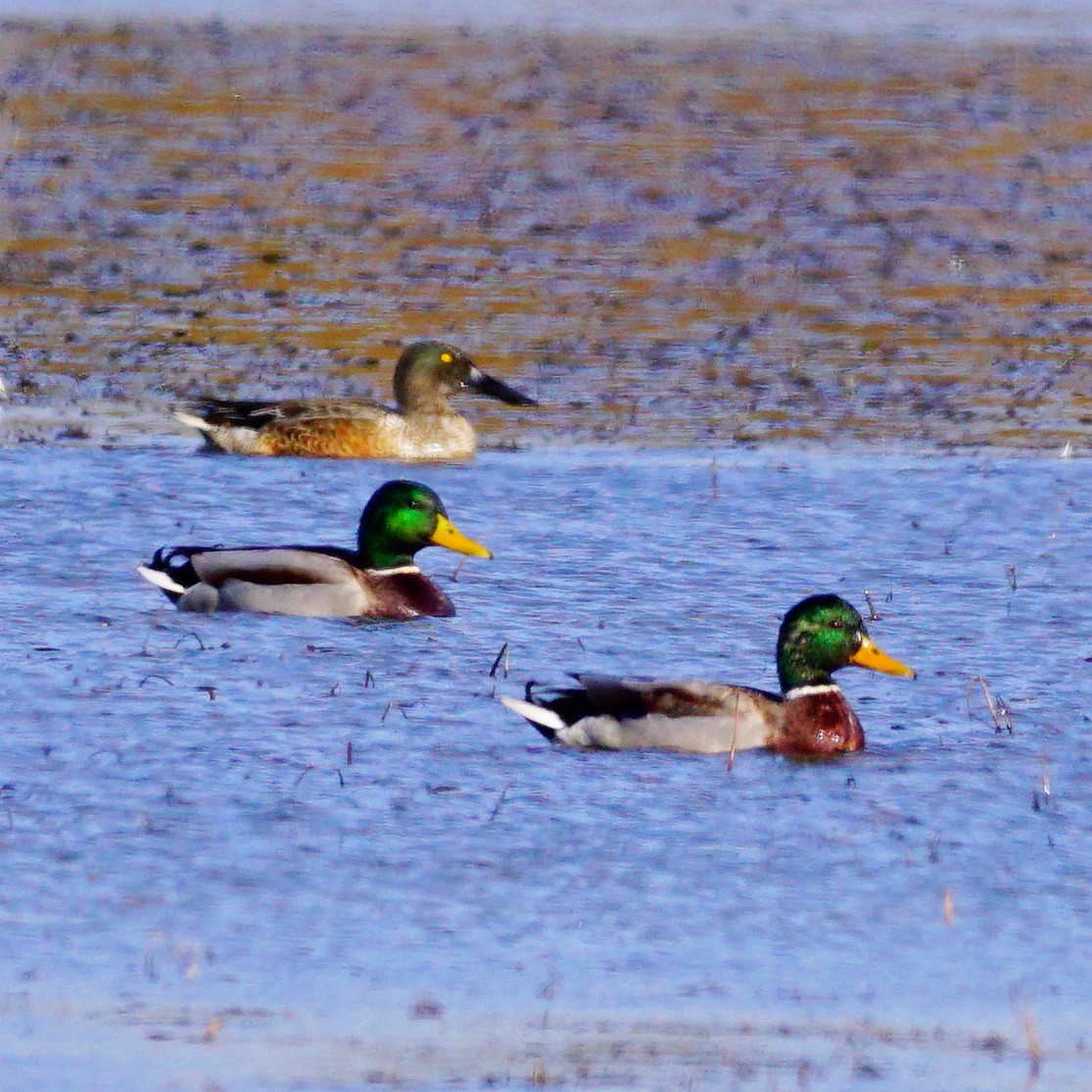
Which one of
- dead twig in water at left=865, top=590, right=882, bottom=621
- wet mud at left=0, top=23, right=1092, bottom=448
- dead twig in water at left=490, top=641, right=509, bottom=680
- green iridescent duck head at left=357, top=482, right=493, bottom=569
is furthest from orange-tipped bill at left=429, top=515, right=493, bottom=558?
wet mud at left=0, top=23, right=1092, bottom=448

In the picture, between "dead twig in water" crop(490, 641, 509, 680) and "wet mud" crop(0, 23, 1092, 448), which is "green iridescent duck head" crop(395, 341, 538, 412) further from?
"dead twig in water" crop(490, 641, 509, 680)

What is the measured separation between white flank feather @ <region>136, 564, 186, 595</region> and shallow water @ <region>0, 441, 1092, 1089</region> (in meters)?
0.11

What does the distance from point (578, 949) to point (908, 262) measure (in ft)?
42.9

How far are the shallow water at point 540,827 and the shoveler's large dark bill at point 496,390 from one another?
247cm

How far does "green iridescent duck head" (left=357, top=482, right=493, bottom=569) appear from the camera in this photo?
10.8 metres

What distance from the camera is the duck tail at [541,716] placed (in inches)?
320

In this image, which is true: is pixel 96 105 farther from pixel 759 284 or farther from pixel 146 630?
pixel 146 630

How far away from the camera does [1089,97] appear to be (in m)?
26.9

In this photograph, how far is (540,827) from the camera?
→ 23.7 feet

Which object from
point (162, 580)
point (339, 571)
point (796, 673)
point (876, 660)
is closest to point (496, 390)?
point (339, 571)

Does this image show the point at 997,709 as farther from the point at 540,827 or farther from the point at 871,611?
the point at 540,827

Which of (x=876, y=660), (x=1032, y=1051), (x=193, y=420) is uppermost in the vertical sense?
(x=193, y=420)

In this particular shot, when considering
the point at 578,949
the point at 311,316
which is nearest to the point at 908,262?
the point at 311,316

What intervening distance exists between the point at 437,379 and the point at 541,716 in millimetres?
6552
